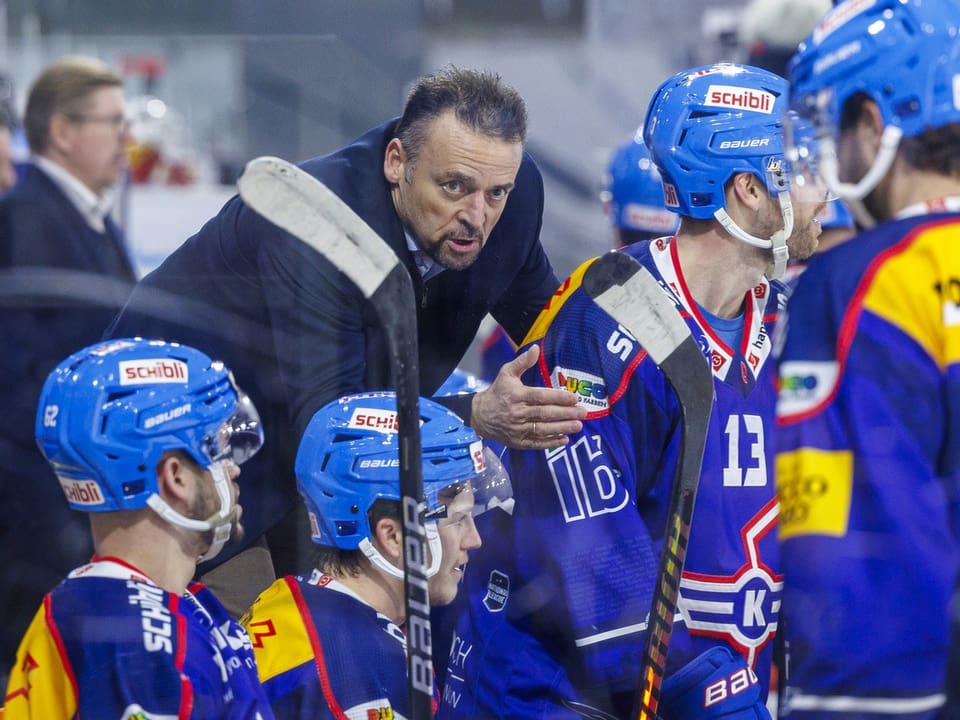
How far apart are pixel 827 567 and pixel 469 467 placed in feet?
2.87

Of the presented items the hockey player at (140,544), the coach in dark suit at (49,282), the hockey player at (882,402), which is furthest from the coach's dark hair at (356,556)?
the coach in dark suit at (49,282)

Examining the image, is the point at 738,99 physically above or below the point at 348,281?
above

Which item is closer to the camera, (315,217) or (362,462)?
(315,217)

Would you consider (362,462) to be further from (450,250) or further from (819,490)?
(819,490)

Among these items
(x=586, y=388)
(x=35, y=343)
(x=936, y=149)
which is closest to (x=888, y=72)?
(x=936, y=149)

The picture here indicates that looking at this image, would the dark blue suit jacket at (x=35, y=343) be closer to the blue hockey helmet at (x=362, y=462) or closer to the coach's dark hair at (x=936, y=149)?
the blue hockey helmet at (x=362, y=462)

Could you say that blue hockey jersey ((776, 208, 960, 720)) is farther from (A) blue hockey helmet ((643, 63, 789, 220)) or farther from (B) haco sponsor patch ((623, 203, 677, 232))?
(B) haco sponsor patch ((623, 203, 677, 232))

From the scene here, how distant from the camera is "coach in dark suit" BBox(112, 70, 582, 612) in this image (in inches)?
96.1

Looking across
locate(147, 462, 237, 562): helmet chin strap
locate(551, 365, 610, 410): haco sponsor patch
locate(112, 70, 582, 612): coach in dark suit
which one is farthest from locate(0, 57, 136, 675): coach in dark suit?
locate(551, 365, 610, 410): haco sponsor patch

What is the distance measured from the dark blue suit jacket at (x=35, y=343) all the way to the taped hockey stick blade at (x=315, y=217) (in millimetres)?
1619

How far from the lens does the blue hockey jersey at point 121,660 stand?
1760 mm

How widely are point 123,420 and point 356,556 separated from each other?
0.48 meters


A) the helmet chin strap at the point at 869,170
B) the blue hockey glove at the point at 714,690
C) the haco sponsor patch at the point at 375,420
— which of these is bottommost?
the blue hockey glove at the point at 714,690

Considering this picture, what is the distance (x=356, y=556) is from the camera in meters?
2.20
